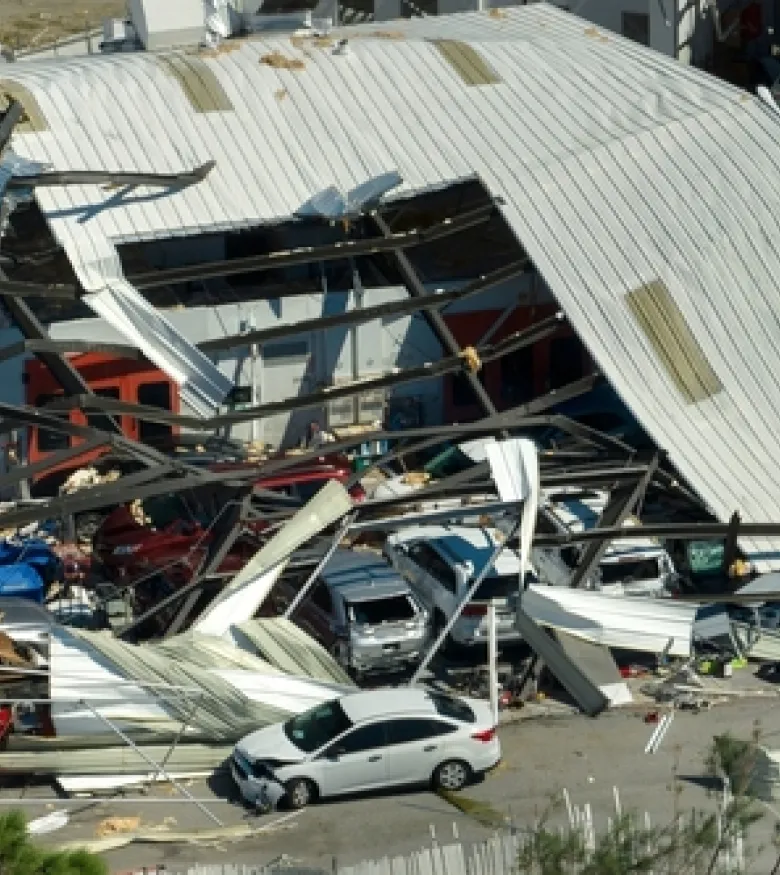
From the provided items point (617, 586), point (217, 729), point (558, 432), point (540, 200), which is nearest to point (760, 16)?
point (540, 200)

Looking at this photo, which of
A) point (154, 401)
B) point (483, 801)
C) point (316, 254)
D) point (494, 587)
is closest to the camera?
point (483, 801)

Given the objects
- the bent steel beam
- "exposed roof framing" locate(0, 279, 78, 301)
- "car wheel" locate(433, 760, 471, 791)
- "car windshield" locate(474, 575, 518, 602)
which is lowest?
"car wheel" locate(433, 760, 471, 791)

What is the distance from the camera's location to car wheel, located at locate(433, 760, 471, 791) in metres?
29.1

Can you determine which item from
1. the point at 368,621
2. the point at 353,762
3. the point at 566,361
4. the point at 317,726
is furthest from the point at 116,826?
the point at 566,361

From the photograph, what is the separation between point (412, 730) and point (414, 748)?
0.75 feet

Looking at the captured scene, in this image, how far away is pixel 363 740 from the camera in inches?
1133

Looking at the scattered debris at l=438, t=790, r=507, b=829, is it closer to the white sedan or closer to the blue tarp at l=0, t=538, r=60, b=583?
the white sedan

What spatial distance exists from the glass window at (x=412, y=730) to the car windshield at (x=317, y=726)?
0.55 metres

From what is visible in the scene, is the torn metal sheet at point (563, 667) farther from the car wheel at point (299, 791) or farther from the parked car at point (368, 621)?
the car wheel at point (299, 791)

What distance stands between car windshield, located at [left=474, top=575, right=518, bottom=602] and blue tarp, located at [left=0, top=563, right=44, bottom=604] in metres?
6.78

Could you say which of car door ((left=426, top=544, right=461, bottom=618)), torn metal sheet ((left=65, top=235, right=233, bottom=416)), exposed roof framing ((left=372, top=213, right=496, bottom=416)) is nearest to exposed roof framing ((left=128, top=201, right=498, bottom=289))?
exposed roof framing ((left=372, top=213, right=496, bottom=416))

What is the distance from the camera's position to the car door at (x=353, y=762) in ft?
93.9

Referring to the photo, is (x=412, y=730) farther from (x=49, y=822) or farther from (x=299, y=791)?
(x=49, y=822)

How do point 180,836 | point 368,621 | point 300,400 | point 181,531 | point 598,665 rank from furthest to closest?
point 300,400 → point 181,531 → point 368,621 → point 598,665 → point 180,836
